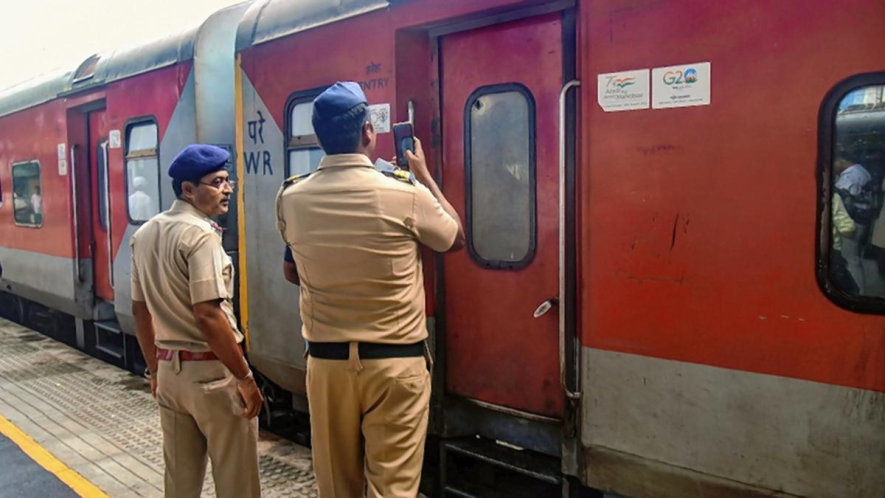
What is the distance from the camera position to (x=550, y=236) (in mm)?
3467

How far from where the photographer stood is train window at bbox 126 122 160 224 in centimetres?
646

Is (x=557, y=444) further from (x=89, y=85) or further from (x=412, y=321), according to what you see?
(x=89, y=85)

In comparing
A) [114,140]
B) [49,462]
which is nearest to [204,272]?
[49,462]

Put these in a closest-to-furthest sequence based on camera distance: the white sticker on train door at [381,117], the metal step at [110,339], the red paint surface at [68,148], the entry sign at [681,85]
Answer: the entry sign at [681,85] < the white sticker on train door at [381,117] < the red paint surface at [68,148] < the metal step at [110,339]

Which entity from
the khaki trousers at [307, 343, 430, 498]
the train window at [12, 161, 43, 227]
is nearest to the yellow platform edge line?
the khaki trousers at [307, 343, 430, 498]

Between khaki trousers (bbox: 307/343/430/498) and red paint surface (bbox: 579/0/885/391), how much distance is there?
976mm

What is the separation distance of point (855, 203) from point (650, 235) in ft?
2.41

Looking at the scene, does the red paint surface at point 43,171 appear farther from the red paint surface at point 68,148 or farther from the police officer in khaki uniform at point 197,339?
the police officer in khaki uniform at point 197,339

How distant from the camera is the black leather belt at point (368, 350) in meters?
2.52

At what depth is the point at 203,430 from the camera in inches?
120

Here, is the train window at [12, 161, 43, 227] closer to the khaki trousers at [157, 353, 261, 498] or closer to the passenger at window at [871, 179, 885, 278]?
the khaki trousers at [157, 353, 261, 498]

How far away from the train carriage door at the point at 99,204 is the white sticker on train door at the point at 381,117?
4.78m

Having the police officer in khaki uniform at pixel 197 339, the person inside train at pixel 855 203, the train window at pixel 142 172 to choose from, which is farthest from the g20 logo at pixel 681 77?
the train window at pixel 142 172

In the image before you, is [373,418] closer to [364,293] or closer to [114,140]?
[364,293]
